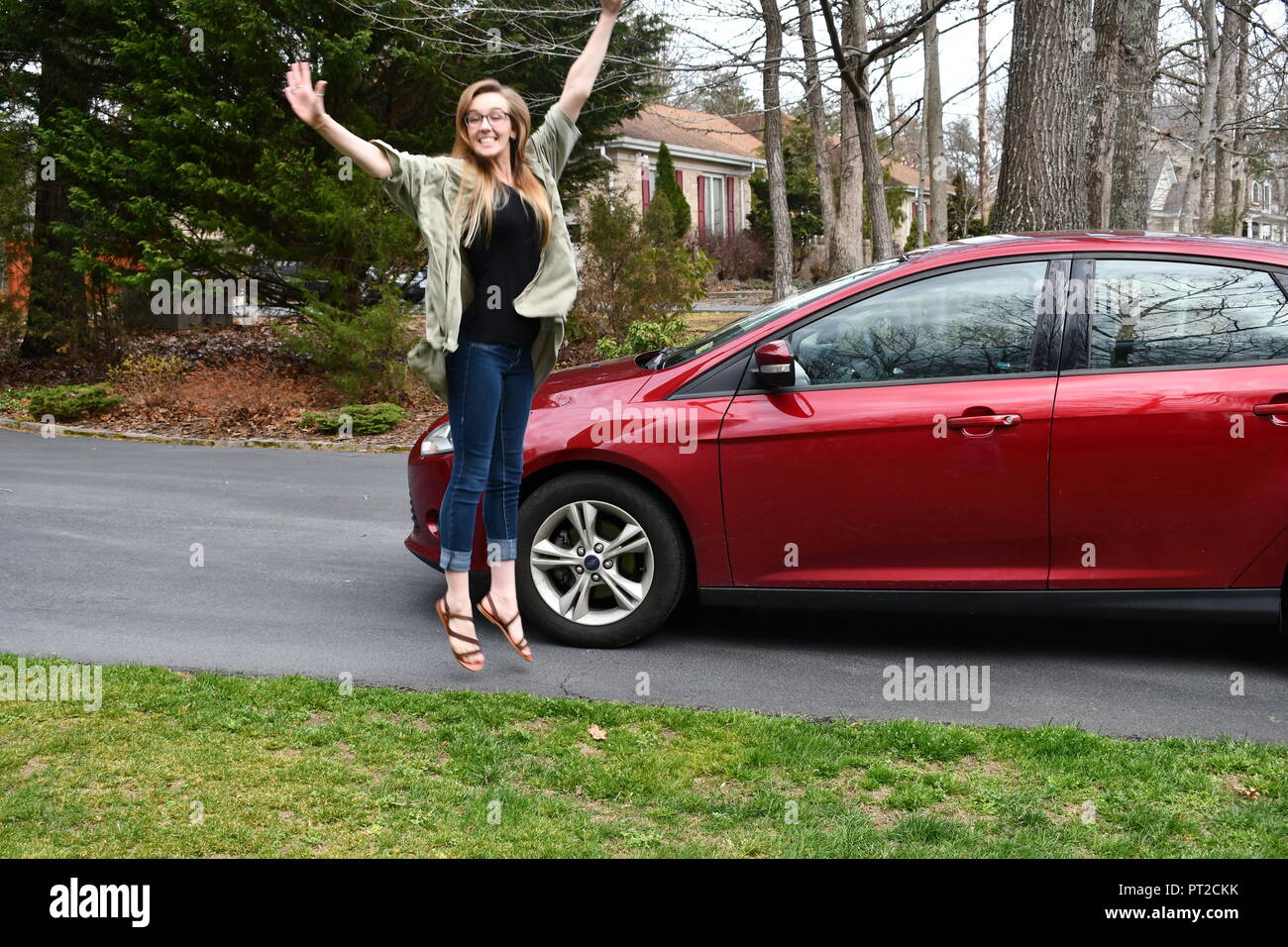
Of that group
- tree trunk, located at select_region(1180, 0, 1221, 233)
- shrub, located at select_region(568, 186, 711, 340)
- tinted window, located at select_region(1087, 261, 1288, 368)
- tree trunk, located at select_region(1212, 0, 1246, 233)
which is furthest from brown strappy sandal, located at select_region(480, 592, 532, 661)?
tree trunk, located at select_region(1212, 0, 1246, 233)

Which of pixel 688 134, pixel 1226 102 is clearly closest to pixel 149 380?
pixel 688 134

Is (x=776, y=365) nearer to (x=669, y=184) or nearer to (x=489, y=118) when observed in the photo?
(x=489, y=118)

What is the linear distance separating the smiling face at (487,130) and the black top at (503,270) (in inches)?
5.4

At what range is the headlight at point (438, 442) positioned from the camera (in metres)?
5.57

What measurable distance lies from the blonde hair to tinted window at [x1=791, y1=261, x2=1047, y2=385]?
132cm

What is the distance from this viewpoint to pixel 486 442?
4.68 meters

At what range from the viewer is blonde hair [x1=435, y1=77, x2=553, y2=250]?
4.43 metres

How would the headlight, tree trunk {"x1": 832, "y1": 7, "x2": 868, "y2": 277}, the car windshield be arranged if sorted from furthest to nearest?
tree trunk {"x1": 832, "y1": 7, "x2": 868, "y2": 277}, the headlight, the car windshield

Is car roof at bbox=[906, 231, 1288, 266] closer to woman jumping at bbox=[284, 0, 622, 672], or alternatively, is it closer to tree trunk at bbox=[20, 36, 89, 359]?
woman jumping at bbox=[284, 0, 622, 672]

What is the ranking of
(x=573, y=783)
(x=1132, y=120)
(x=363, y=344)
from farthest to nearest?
(x=1132, y=120)
(x=363, y=344)
(x=573, y=783)

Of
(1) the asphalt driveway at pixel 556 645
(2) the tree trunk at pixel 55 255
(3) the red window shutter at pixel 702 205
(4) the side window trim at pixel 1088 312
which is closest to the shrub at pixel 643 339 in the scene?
(2) the tree trunk at pixel 55 255

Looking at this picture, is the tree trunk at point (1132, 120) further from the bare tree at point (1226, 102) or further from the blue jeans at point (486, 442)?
the blue jeans at point (486, 442)

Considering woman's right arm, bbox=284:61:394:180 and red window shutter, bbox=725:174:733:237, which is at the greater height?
red window shutter, bbox=725:174:733:237

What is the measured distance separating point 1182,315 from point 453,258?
2862 millimetres
